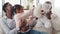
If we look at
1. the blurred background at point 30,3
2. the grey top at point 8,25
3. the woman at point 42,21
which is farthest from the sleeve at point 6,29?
the woman at point 42,21

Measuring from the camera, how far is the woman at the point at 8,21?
4.38 feet

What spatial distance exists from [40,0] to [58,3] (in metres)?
0.19

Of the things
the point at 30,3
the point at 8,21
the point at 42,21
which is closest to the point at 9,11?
the point at 8,21

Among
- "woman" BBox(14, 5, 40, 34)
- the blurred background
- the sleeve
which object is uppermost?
the blurred background

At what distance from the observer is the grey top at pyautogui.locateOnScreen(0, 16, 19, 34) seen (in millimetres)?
1330


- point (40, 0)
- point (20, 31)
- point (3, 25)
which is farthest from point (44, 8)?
point (3, 25)

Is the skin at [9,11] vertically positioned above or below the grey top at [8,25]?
above

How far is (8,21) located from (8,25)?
4cm

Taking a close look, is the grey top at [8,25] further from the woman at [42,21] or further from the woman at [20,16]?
the woman at [42,21]

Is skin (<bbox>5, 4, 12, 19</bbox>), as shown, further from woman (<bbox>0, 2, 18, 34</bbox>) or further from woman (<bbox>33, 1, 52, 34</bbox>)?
woman (<bbox>33, 1, 52, 34</bbox>)

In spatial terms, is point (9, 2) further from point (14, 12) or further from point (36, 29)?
point (36, 29)

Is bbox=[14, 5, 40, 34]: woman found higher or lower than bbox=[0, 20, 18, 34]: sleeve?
higher

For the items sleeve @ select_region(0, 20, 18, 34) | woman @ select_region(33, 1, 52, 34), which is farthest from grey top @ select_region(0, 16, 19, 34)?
woman @ select_region(33, 1, 52, 34)

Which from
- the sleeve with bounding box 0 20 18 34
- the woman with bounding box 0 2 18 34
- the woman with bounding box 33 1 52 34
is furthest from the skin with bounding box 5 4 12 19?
the woman with bounding box 33 1 52 34
